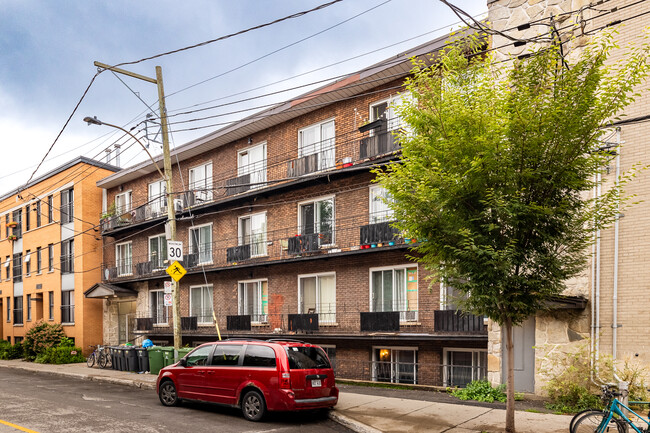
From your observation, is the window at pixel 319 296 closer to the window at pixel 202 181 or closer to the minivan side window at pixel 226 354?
the window at pixel 202 181

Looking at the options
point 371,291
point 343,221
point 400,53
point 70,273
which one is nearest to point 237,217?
point 343,221

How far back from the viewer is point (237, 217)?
24906 mm

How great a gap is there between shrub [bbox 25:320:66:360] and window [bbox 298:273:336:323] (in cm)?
1703

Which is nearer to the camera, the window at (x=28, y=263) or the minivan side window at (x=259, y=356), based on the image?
the minivan side window at (x=259, y=356)

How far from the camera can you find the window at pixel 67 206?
33.2 m

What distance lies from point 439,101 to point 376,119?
10089mm

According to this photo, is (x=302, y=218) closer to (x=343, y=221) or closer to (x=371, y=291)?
(x=343, y=221)

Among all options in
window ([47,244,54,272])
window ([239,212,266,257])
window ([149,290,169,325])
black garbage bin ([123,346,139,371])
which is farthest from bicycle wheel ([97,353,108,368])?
window ([47,244,54,272])

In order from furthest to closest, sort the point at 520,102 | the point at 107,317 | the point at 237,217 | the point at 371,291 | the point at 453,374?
the point at 107,317
the point at 237,217
the point at 371,291
the point at 453,374
the point at 520,102

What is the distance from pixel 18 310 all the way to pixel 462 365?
33100 millimetres

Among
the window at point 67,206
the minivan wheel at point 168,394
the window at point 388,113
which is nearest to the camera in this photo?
the minivan wheel at point 168,394

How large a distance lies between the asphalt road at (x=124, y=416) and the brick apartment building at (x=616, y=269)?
232 inches

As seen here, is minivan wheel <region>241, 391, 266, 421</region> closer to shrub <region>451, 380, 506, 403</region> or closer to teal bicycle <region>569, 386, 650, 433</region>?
shrub <region>451, 380, 506, 403</region>

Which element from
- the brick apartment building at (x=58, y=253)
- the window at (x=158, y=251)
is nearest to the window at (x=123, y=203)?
the brick apartment building at (x=58, y=253)
